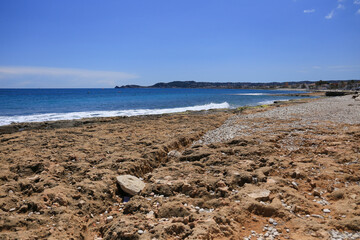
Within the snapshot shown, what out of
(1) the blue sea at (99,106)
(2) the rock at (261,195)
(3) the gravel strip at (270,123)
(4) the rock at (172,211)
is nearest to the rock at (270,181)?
(2) the rock at (261,195)

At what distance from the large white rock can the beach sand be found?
203 millimetres

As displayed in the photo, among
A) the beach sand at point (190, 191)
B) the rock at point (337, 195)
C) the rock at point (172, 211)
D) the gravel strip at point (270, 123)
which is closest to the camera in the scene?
the beach sand at point (190, 191)

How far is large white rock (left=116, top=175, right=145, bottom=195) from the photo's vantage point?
5.79 meters

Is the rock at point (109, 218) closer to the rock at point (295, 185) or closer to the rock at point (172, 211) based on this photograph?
the rock at point (172, 211)

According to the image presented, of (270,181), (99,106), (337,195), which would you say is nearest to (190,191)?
(270,181)

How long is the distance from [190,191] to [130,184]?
168 cm

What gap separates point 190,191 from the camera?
219 inches

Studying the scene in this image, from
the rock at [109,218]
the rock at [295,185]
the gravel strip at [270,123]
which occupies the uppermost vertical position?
the gravel strip at [270,123]

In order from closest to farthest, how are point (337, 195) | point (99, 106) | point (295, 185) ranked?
point (337, 195), point (295, 185), point (99, 106)

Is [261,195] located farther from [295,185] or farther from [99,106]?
[99,106]

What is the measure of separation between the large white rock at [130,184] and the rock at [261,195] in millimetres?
2853

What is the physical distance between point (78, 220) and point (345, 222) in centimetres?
519

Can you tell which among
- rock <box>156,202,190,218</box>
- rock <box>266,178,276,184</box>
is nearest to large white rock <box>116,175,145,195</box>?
rock <box>156,202,190,218</box>

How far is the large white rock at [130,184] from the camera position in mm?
5793
